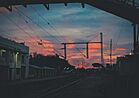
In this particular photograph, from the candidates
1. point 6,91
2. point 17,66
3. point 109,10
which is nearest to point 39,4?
point 109,10

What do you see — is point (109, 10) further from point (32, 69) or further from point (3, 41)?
point (32, 69)

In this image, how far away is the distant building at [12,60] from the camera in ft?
258

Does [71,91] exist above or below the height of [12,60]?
below

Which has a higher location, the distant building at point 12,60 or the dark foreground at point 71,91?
the distant building at point 12,60

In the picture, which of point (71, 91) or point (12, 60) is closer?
point (71, 91)

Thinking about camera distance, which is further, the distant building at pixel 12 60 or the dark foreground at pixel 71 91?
the distant building at pixel 12 60

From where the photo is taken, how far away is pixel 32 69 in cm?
11356

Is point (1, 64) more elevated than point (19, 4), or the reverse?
point (19, 4)

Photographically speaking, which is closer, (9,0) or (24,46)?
(9,0)

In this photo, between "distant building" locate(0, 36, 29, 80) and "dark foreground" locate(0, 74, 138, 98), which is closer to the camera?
"dark foreground" locate(0, 74, 138, 98)

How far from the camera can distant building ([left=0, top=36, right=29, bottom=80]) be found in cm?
7850

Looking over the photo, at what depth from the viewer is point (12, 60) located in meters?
84.6

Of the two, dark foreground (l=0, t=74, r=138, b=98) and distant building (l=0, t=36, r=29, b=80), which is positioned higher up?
distant building (l=0, t=36, r=29, b=80)

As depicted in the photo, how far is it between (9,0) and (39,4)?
2.67m
